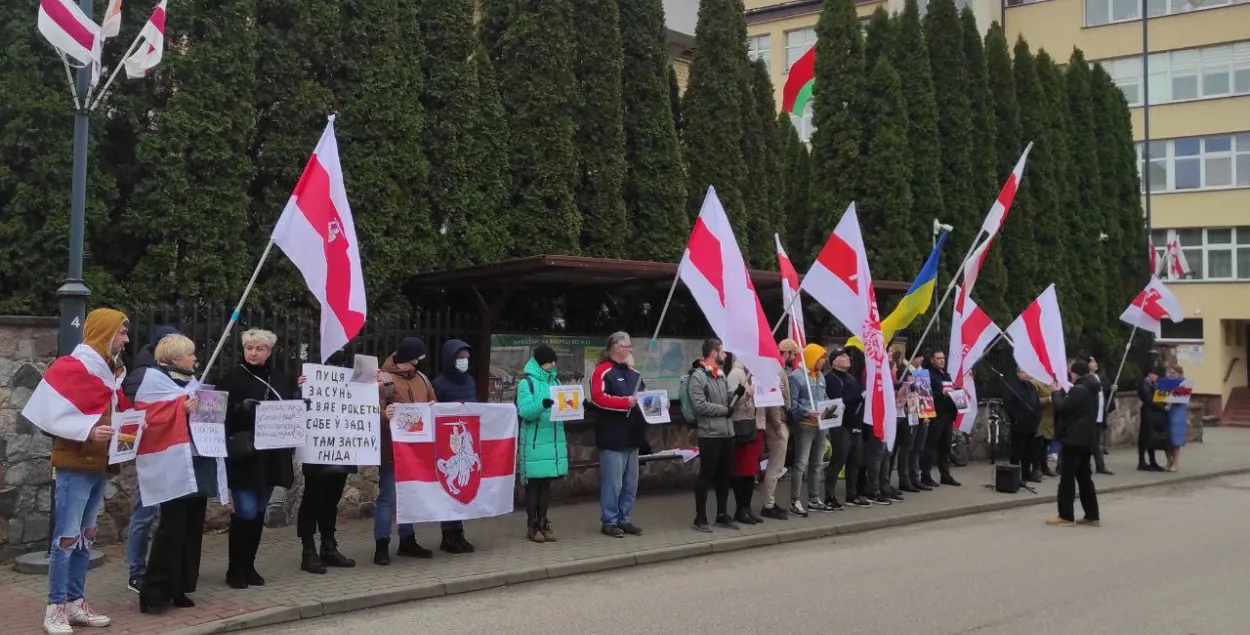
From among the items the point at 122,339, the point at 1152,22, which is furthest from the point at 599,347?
the point at 1152,22

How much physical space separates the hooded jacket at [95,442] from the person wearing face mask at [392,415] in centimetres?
245

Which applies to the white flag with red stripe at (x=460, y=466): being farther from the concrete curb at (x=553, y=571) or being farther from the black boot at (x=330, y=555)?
the concrete curb at (x=553, y=571)

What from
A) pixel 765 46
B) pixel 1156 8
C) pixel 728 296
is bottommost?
pixel 728 296

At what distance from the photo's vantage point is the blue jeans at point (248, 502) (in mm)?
7555

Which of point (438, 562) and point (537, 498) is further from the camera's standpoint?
point (537, 498)

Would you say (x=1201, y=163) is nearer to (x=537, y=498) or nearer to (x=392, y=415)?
(x=537, y=498)

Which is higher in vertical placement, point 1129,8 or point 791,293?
point 1129,8

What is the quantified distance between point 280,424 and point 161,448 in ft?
3.31

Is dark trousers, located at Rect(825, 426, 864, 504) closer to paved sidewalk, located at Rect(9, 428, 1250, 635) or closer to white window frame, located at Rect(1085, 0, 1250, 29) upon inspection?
paved sidewalk, located at Rect(9, 428, 1250, 635)

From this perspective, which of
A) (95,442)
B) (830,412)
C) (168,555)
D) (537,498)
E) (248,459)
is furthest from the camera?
(830,412)

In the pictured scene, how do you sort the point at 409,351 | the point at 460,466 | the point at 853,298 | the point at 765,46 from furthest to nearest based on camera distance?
the point at 765,46 → the point at 853,298 → the point at 460,466 → the point at 409,351

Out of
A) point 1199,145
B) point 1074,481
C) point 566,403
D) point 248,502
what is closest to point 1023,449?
point 1074,481

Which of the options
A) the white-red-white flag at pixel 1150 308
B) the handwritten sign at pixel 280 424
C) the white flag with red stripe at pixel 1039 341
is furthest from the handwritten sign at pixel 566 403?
the white-red-white flag at pixel 1150 308

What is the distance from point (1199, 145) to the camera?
3875 centimetres
